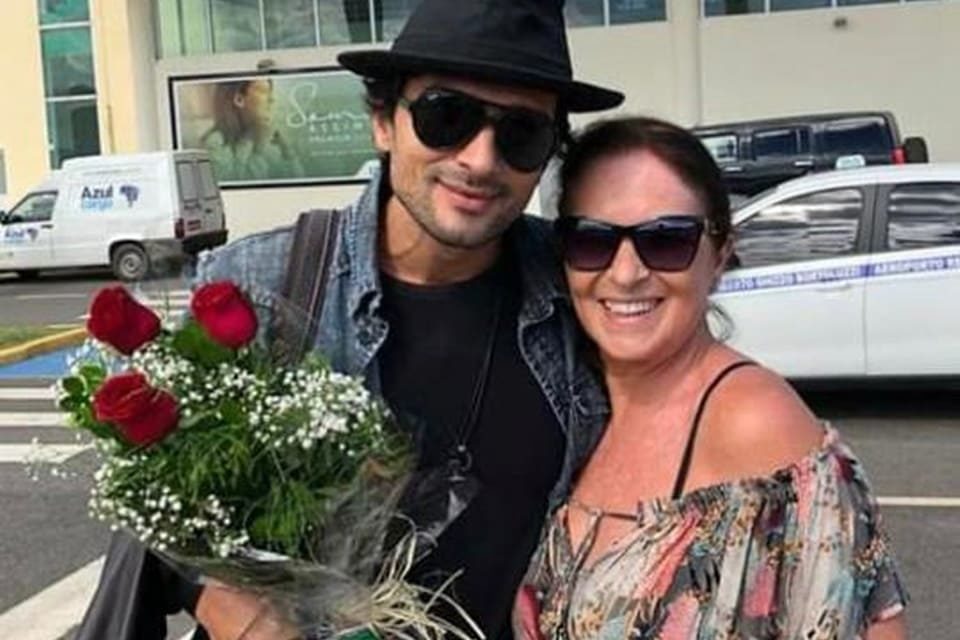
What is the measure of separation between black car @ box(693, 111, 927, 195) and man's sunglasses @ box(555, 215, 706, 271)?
1633 cm

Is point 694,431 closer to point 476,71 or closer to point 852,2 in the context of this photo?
point 476,71

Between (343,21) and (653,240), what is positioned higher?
(343,21)

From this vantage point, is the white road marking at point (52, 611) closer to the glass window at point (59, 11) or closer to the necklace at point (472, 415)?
the necklace at point (472, 415)

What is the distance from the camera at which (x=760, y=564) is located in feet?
5.52

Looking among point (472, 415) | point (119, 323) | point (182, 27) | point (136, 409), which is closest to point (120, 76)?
point (182, 27)

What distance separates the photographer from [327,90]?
2616cm

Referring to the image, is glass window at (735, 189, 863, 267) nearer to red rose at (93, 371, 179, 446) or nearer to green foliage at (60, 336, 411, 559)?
green foliage at (60, 336, 411, 559)

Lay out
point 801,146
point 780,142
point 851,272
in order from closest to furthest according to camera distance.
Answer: point 851,272, point 801,146, point 780,142

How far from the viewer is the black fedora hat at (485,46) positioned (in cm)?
184

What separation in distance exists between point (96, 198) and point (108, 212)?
1.11 ft

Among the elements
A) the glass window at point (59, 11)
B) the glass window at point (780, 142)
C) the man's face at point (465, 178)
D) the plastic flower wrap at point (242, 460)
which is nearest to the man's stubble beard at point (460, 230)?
the man's face at point (465, 178)

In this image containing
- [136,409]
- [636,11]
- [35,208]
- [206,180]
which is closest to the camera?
[136,409]

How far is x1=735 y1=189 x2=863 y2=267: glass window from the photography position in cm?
850

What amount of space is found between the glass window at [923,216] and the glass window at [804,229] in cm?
22
